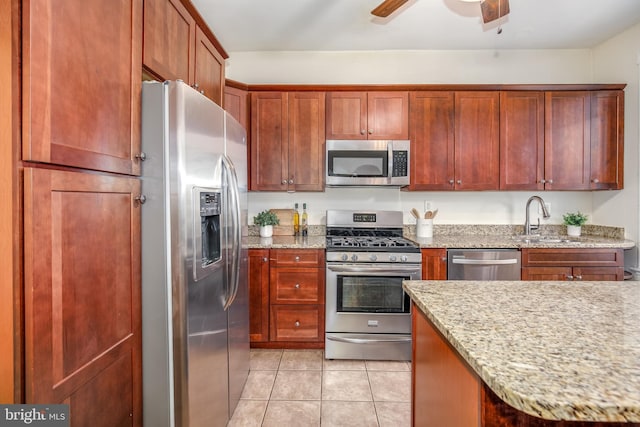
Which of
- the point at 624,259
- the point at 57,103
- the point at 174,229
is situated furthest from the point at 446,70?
the point at 57,103

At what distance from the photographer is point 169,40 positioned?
1725mm

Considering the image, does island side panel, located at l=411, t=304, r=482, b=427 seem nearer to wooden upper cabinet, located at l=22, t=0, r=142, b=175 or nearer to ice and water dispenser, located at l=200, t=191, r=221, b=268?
ice and water dispenser, located at l=200, t=191, r=221, b=268

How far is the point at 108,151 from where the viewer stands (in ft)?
4.03

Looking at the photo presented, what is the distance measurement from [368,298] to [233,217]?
1441mm

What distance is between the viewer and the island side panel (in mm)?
828

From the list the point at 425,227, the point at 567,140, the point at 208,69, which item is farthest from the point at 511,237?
the point at 208,69

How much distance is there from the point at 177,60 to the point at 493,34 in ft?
9.14

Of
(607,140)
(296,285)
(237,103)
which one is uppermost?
→ (237,103)

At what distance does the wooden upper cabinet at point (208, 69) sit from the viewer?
2127 mm

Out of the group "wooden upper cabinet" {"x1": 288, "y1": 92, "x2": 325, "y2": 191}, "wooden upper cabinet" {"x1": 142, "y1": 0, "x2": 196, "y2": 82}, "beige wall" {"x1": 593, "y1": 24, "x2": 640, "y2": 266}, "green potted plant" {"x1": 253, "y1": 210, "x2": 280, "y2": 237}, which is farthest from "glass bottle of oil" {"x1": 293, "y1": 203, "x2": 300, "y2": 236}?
"beige wall" {"x1": 593, "y1": 24, "x2": 640, "y2": 266}

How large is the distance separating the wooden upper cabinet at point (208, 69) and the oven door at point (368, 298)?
5.21 ft

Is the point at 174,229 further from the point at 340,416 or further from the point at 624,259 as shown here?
the point at 624,259

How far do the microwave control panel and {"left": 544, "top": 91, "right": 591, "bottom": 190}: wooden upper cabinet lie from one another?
1.28 meters

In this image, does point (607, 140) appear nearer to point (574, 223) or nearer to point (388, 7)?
point (574, 223)
